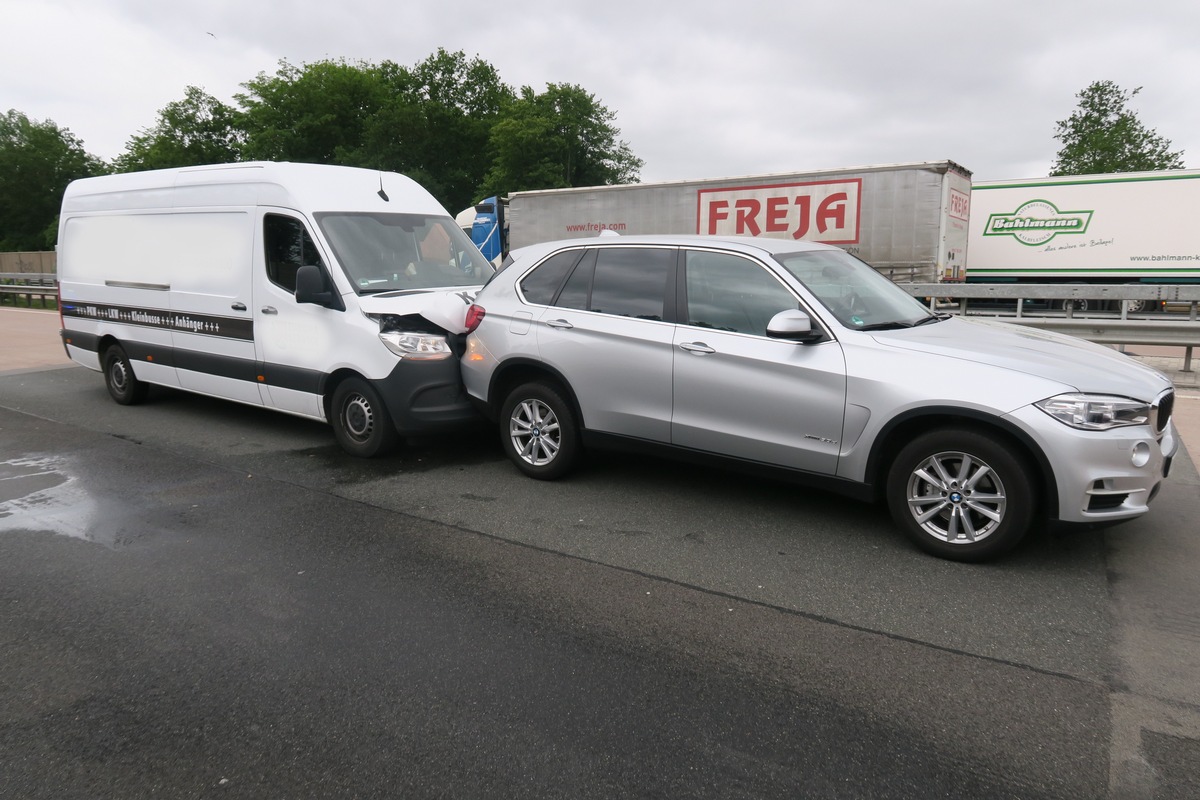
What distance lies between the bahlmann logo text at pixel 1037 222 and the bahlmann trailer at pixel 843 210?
4630mm

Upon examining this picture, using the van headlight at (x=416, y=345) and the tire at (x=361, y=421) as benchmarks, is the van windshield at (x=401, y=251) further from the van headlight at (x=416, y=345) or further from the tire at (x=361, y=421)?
the tire at (x=361, y=421)

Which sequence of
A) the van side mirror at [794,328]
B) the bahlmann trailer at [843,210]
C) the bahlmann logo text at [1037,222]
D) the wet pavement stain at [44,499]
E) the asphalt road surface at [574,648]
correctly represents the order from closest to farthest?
the asphalt road surface at [574,648] < the van side mirror at [794,328] < the wet pavement stain at [44,499] < the bahlmann trailer at [843,210] < the bahlmann logo text at [1037,222]

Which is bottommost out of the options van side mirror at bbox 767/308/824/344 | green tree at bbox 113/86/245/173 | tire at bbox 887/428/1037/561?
tire at bbox 887/428/1037/561

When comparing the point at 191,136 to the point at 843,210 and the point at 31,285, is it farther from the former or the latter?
the point at 843,210

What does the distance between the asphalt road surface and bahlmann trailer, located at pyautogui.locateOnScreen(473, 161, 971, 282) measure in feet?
37.9

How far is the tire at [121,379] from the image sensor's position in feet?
29.4

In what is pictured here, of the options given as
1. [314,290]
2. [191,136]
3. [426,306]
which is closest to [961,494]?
[426,306]

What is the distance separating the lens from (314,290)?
649 centimetres

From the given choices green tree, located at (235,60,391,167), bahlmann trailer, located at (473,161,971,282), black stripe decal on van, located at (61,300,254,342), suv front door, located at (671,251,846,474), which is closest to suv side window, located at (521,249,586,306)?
suv front door, located at (671,251,846,474)

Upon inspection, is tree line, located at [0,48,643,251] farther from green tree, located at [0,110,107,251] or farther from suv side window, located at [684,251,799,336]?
suv side window, located at [684,251,799,336]

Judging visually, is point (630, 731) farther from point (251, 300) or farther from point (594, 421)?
point (251, 300)

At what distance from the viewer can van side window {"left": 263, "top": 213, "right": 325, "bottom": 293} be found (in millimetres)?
6836

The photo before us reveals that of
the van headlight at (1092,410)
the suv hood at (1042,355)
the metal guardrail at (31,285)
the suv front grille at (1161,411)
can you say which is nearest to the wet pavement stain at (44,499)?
the suv hood at (1042,355)

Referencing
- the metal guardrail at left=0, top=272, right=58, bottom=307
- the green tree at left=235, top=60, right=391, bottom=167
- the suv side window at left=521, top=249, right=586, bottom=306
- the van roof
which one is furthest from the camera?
the green tree at left=235, top=60, right=391, bottom=167
